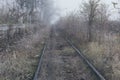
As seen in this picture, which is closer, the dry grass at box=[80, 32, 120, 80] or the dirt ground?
the dry grass at box=[80, 32, 120, 80]

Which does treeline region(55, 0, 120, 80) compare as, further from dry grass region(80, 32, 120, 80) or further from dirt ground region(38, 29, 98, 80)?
dirt ground region(38, 29, 98, 80)

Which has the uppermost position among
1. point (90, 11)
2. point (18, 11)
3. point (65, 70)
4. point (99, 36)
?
point (18, 11)

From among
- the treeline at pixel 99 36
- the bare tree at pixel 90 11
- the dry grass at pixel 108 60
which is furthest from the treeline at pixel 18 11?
the dry grass at pixel 108 60

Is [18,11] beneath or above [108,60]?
above

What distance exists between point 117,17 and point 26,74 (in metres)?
9.50

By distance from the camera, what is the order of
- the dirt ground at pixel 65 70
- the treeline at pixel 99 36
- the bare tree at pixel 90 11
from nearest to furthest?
the dirt ground at pixel 65 70 < the treeline at pixel 99 36 < the bare tree at pixel 90 11

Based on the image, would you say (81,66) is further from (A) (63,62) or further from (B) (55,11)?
(B) (55,11)

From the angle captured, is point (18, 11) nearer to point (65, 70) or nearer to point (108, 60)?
point (108, 60)

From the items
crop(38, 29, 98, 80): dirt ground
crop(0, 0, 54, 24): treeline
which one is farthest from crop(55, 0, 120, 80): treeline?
crop(0, 0, 54, 24): treeline

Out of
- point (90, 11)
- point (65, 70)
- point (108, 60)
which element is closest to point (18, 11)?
point (90, 11)

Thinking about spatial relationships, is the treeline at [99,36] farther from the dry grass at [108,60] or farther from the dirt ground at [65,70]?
the dirt ground at [65,70]

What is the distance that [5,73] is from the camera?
1068 centimetres

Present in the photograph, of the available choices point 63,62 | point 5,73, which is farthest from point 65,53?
point 5,73

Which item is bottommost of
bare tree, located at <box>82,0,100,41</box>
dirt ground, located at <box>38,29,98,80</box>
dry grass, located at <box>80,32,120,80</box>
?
dirt ground, located at <box>38,29,98,80</box>
